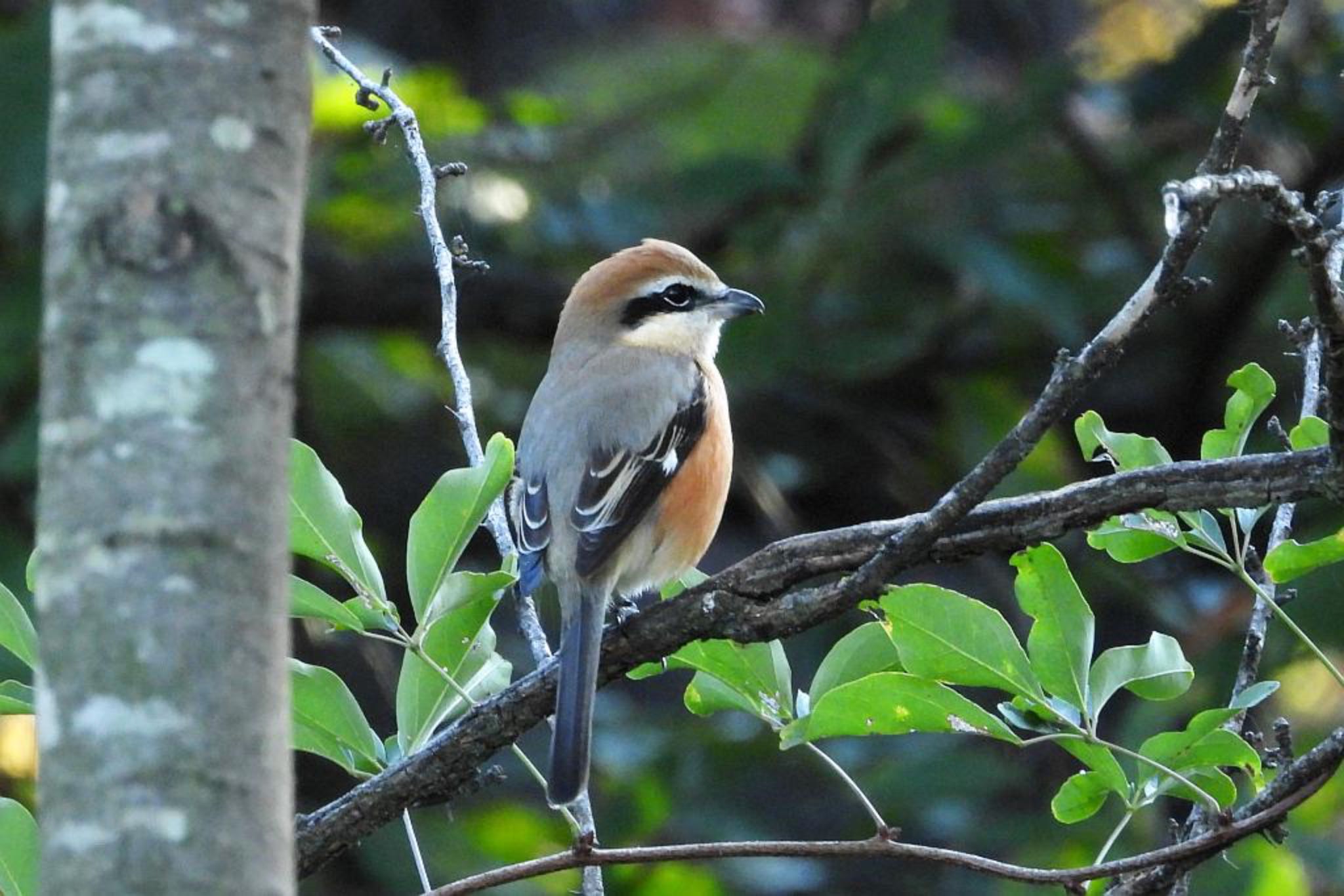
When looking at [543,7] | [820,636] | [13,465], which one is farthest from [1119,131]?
[13,465]

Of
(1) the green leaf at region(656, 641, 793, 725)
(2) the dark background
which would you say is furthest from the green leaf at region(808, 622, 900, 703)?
(2) the dark background

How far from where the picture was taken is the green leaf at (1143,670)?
97.8 inches

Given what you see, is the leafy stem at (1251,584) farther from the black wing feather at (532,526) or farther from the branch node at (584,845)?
the black wing feather at (532,526)

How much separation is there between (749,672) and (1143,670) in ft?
1.98

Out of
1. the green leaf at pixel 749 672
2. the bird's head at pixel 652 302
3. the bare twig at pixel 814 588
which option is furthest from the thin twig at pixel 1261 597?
the bird's head at pixel 652 302

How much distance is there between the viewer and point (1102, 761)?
246cm

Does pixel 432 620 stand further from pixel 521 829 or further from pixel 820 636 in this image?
pixel 521 829

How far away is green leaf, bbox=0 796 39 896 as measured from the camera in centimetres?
254

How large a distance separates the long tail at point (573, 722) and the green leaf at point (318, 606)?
0.49 meters

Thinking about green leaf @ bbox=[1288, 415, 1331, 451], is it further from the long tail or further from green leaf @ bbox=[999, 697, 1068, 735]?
the long tail

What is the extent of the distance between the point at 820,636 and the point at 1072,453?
51.3 inches

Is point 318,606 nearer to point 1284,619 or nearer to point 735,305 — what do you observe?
point 1284,619

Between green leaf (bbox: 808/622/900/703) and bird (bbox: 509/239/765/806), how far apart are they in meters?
0.78

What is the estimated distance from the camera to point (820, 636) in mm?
6430
